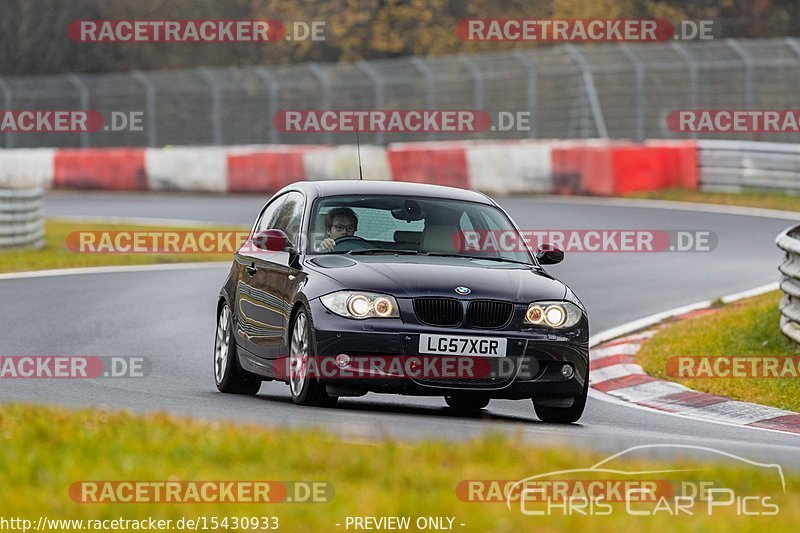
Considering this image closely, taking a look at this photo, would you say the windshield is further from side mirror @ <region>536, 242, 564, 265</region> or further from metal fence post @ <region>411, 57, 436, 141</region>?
metal fence post @ <region>411, 57, 436, 141</region>

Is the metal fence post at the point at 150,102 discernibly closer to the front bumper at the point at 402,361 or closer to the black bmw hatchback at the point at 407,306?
the black bmw hatchback at the point at 407,306

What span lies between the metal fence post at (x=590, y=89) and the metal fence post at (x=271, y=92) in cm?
779

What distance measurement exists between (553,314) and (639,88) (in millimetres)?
23885

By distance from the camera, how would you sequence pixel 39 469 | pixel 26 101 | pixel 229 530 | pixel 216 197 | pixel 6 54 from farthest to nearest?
pixel 6 54 → pixel 26 101 → pixel 216 197 → pixel 39 469 → pixel 229 530

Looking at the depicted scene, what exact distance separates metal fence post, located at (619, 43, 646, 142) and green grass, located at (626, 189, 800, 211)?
→ 125 inches

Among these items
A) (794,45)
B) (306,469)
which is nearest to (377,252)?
(306,469)

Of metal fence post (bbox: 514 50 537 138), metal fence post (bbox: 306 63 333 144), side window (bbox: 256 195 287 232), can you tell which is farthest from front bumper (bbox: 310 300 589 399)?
metal fence post (bbox: 306 63 333 144)

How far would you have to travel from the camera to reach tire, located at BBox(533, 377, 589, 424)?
9930 mm

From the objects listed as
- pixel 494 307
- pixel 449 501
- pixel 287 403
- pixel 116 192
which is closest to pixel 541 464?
pixel 449 501

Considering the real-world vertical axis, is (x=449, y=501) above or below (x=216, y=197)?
above

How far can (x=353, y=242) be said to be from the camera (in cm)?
1040

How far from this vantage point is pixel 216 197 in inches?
1400

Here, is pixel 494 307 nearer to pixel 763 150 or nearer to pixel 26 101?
pixel 763 150

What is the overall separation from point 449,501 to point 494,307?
3.99 meters
